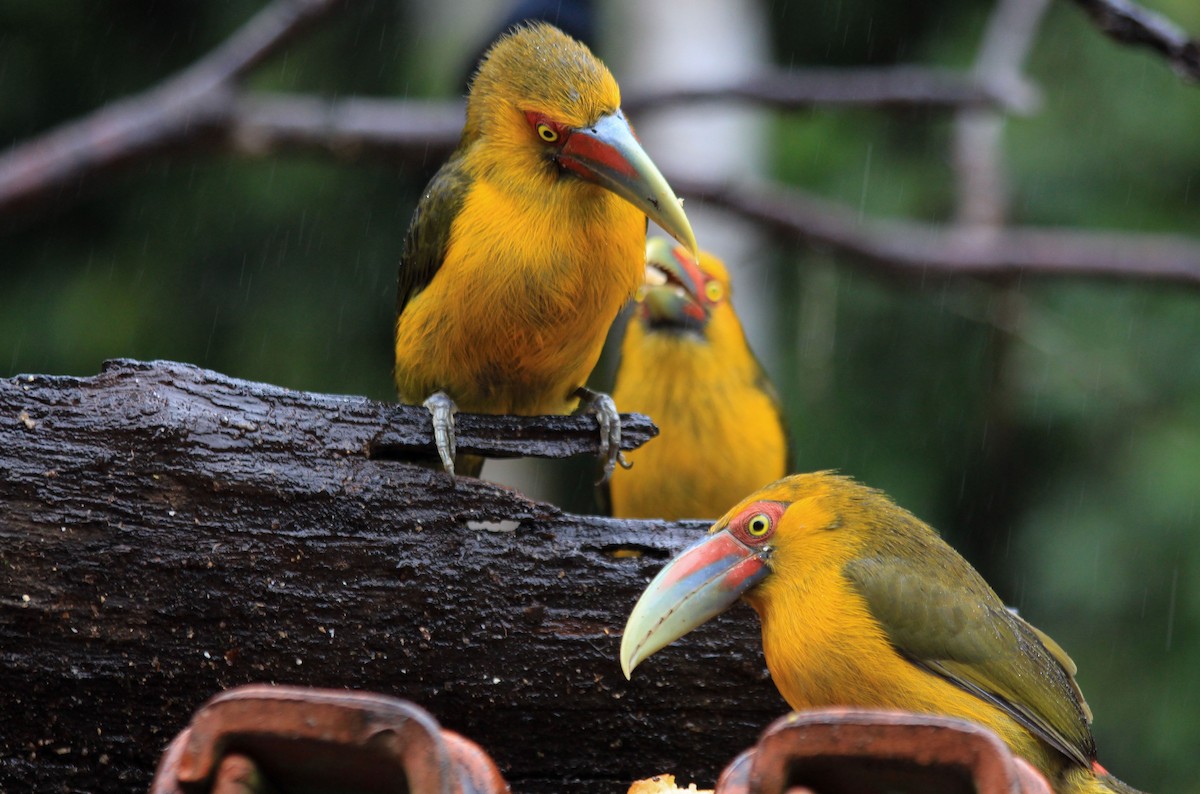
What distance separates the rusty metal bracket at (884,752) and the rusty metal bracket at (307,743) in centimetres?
26

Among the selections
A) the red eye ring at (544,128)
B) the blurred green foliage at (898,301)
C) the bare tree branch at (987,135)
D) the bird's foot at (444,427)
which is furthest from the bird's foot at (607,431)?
the blurred green foliage at (898,301)

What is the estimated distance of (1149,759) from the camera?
6246mm

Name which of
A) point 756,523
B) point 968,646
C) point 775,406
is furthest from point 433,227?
point 775,406

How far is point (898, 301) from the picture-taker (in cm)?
753

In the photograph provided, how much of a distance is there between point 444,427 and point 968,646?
99 cm

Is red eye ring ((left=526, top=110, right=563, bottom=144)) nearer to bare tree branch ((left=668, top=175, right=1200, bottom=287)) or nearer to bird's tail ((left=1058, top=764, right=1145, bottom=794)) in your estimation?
bird's tail ((left=1058, top=764, right=1145, bottom=794))

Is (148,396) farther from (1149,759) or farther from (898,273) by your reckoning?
(1149,759)

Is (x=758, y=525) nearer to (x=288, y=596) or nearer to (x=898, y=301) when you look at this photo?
(x=288, y=596)

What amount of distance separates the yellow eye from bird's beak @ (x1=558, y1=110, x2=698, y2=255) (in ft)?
1.68

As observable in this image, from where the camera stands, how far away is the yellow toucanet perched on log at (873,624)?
2.15 meters

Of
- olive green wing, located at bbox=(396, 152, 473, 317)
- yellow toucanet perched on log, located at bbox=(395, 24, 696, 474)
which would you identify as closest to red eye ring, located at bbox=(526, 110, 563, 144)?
yellow toucanet perched on log, located at bbox=(395, 24, 696, 474)

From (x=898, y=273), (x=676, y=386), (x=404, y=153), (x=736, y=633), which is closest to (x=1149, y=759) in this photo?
(x=898, y=273)

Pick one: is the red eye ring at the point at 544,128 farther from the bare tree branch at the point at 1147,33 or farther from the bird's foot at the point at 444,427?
the bare tree branch at the point at 1147,33

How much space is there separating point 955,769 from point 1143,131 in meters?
6.22
